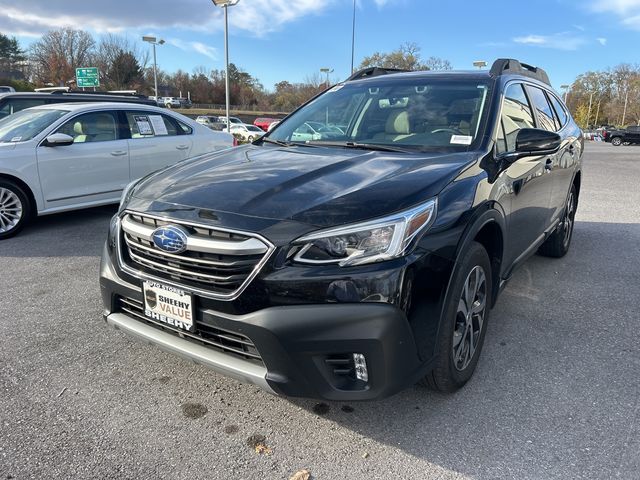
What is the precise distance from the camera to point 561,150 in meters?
4.53

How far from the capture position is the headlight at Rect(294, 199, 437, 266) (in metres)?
2.14

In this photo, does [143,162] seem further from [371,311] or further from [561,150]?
[371,311]

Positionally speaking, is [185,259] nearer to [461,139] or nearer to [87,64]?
[461,139]

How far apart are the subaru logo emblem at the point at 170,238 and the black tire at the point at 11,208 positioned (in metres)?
4.68

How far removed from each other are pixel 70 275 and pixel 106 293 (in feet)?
7.54

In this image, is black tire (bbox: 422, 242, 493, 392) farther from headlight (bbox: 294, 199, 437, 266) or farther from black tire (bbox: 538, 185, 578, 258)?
black tire (bbox: 538, 185, 578, 258)

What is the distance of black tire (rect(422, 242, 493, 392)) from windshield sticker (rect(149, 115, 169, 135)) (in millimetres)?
6018

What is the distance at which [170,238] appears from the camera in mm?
2359

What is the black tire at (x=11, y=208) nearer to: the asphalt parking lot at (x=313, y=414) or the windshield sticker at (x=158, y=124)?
the windshield sticker at (x=158, y=124)

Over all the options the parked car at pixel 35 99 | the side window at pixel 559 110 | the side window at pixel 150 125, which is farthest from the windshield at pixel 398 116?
the parked car at pixel 35 99

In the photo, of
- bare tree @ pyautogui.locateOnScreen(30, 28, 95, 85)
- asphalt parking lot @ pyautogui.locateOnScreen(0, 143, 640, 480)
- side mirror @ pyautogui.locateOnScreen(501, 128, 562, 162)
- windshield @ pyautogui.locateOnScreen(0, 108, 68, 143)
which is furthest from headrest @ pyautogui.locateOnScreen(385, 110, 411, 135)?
bare tree @ pyautogui.locateOnScreen(30, 28, 95, 85)

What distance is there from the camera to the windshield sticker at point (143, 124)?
7344 millimetres

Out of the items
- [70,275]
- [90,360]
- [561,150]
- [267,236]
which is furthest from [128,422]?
[561,150]

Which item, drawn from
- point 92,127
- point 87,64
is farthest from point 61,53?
point 92,127
